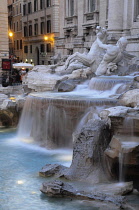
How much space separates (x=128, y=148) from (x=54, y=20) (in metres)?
28.9

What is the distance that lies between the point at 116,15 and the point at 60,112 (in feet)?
27.2

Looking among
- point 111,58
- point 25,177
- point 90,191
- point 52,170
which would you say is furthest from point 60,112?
point 111,58

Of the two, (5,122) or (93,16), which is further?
(93,16)

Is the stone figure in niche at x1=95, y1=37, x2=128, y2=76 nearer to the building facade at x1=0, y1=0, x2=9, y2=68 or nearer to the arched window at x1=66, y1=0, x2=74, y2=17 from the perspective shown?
the arched window at x1=66, y1=0, x2=74, y2=17

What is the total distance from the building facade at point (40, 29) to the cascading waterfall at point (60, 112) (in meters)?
23.6

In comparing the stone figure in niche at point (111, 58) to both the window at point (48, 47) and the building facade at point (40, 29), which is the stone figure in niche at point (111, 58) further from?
the window at point (48, 47)

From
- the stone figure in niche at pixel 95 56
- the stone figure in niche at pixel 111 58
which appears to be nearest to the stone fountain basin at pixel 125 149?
the stone figure in niche at pixel 111 58

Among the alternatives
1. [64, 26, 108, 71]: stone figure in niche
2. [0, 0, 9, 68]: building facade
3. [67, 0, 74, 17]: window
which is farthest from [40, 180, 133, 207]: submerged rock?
[0, 0, 9, 68]: building facade

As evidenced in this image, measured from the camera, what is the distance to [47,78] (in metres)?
13.1

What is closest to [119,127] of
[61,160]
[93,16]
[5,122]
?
[61,160]

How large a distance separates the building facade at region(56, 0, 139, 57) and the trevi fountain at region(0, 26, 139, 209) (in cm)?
287

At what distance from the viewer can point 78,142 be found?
7.11 meters

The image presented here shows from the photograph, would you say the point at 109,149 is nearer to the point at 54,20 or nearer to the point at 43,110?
the point at 43,110

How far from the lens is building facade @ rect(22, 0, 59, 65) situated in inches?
1338
